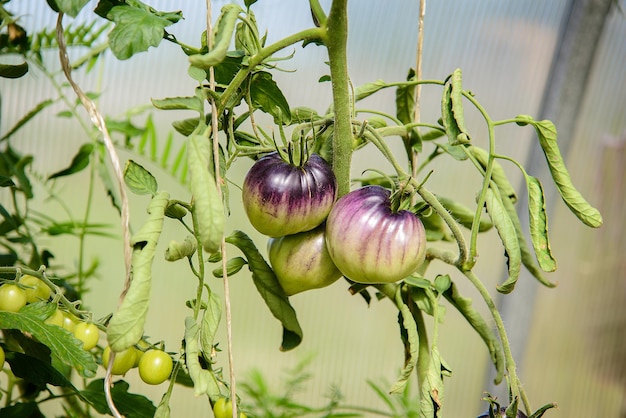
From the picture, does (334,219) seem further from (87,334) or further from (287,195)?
(87,334)

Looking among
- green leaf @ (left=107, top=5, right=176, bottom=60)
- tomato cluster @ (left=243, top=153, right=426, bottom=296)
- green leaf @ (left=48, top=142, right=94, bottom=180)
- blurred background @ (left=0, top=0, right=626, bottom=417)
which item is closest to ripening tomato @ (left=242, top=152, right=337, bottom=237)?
tomato cluster @ (left=243, top=153, right=426, bottom=296)

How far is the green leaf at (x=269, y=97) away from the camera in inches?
16.4

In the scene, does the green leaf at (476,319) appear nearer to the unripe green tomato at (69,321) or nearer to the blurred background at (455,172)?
the unripe green tomato at (69,321)

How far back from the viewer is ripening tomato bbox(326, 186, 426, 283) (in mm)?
370

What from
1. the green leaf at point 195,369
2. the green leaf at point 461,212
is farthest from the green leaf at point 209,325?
the green leaf at point 461,212

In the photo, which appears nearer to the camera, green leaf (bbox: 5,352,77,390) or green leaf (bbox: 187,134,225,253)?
green leaf (bbox: 187,134,225,253)

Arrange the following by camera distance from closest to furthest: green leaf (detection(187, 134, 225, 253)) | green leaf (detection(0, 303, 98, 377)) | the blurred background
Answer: green leaf (detection(187, 134, 225, 253)), green leaf (detection(0, 303, 98, 377)), the blurred background

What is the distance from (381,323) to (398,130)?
0.65 m

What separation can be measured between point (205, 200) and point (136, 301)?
0.06m

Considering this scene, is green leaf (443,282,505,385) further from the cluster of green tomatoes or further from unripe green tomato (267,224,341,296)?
the cluster of green tomatoes

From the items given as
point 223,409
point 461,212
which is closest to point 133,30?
point 223,409

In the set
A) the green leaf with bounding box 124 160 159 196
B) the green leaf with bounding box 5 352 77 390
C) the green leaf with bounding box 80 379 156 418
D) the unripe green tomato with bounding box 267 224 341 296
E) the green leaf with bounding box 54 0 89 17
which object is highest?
the green leaf with bounding box 54 0 89 17

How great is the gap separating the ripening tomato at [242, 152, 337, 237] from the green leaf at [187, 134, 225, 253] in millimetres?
91

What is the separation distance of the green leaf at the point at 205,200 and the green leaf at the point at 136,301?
0.04 meters
